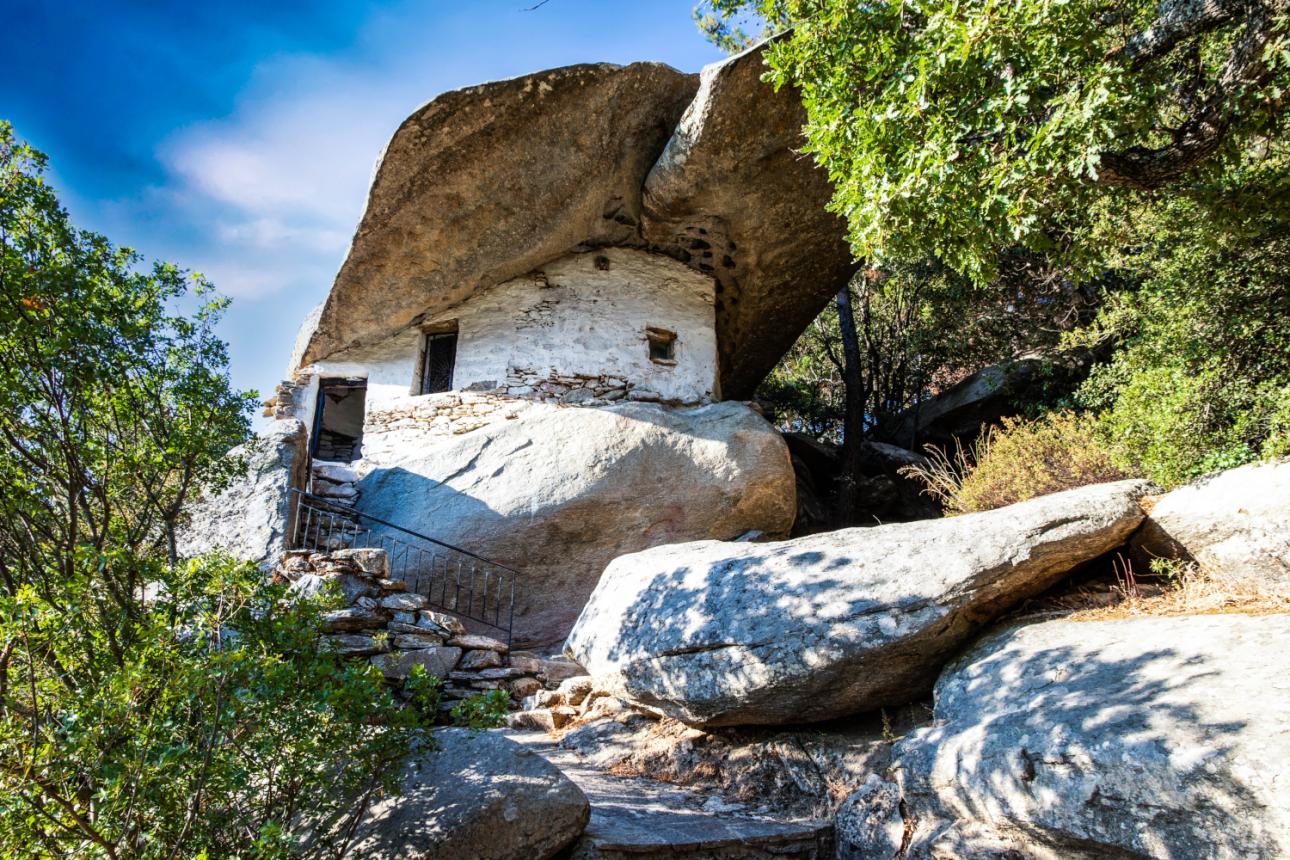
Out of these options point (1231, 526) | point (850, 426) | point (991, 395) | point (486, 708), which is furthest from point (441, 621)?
point (991, 395)

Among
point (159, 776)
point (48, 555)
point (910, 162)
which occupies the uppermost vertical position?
point (910, 162)

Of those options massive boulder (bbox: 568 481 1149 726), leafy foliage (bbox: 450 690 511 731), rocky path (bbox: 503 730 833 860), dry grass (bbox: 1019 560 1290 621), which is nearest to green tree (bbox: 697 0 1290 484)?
dry grass (bbox: 1019 560 1290 621)

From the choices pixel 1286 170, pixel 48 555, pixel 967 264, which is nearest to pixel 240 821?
pixel 48 555

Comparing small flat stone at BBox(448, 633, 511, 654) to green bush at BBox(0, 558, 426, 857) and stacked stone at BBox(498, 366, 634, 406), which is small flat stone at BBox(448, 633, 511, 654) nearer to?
green bush at BBox(0, 558, 426, 857)

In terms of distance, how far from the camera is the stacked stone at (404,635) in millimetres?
6445

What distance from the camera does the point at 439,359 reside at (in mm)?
10836

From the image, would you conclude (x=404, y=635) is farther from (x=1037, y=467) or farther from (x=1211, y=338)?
(x=1211, y=338)

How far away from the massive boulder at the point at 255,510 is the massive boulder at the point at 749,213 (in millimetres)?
5621

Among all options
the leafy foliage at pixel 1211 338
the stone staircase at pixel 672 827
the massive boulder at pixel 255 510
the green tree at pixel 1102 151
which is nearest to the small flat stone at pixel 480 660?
the stone staircase at pixel 672 827

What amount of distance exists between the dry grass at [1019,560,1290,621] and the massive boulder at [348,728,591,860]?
10.1 feet

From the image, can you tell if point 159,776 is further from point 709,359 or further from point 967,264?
point 709,359

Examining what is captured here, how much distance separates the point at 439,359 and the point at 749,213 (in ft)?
15.9

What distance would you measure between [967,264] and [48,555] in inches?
269

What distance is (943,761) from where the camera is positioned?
3.88 m
